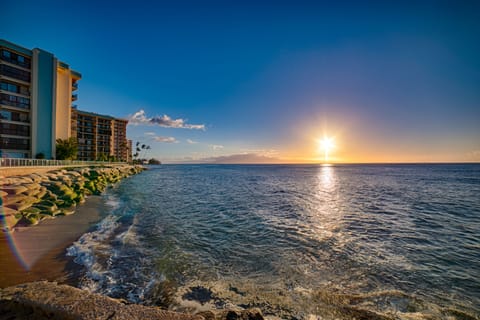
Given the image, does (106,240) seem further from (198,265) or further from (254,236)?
(254,236)

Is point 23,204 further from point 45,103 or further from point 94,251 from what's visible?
point 45,103

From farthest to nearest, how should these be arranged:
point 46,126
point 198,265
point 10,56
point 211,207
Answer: point 46,126, point 10,56, point 211,207, point 198,265

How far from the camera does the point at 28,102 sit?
3434 centimetres

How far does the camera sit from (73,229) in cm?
992

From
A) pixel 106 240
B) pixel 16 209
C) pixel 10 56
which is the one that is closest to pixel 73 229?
pixel 106 240

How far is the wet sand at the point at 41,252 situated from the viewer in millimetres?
5660

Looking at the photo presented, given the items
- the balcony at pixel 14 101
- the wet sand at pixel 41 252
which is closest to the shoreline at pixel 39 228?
the wet sand at pixel 41 252

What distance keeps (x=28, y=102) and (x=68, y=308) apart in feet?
158

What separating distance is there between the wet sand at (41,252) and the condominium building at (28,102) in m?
34.3

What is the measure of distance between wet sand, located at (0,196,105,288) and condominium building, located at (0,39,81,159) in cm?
3431

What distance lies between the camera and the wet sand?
18.6 feet

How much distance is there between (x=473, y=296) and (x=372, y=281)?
2.49 m

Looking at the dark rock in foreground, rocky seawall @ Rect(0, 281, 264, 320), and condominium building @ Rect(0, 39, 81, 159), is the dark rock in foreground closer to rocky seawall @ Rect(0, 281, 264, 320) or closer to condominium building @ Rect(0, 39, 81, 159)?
rocky seawall @ Rect(0, 281, 264, 320)

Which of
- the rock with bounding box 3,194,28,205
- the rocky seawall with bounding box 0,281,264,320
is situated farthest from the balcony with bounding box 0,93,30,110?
the rocky seawall with bounding box 0,281,264,320
